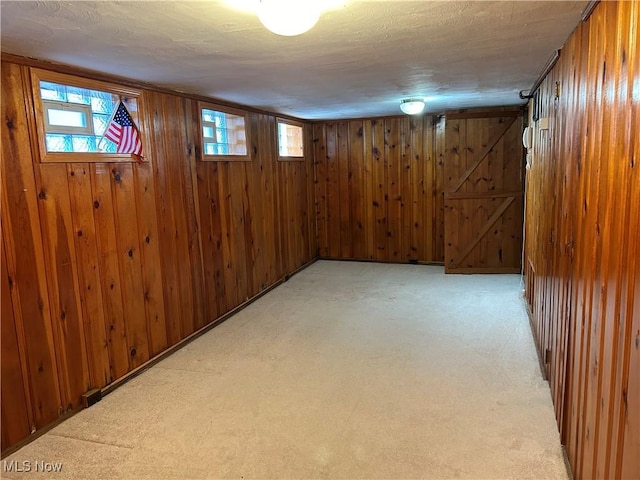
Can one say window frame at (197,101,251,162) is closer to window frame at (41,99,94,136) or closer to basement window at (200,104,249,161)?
basement window at (200,104,249,161)

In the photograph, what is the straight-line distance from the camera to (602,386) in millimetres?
1523

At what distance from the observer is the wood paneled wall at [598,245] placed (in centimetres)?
126

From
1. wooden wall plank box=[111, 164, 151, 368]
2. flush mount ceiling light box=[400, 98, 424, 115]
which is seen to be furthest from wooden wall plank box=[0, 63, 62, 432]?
flush mount ceiling light box=[400, 98, 424, 115]

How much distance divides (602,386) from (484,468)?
0.83 metres

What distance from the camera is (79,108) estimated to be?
285 cm

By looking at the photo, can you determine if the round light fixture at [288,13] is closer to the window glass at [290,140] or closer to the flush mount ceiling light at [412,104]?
the flush mount ceiling light at [412,104]

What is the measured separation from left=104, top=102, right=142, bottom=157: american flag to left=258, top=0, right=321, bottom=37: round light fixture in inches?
72.8

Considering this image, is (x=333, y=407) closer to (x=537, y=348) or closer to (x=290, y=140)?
(x=537, y=348)

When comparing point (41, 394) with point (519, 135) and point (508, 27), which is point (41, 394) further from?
point (519, 135)

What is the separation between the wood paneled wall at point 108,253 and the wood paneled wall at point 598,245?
2801 millimetres

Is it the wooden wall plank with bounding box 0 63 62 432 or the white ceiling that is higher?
the white ceiling

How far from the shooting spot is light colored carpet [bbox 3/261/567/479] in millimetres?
2166

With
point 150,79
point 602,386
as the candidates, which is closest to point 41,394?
point 150,79

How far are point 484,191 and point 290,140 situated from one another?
2.80 meters
